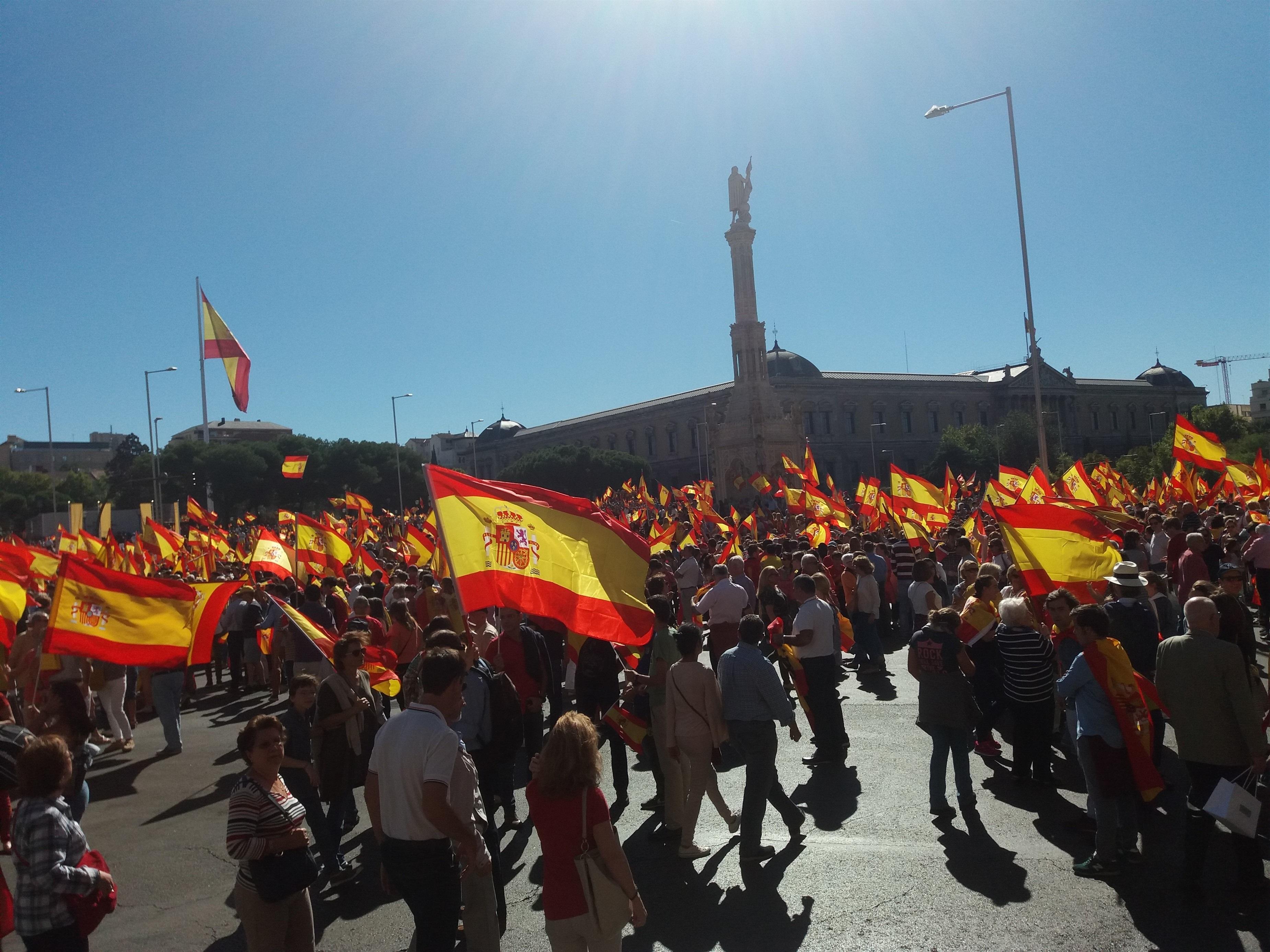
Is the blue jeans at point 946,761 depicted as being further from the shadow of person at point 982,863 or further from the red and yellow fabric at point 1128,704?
the red and yellow fabric at point 1128,704

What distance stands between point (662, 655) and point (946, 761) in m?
2.00

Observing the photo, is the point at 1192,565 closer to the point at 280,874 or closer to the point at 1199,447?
the point at 1199,447

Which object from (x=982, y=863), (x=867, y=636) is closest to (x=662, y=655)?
(x=982, y=863)

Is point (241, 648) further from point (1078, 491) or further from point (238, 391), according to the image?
point (238, 391)

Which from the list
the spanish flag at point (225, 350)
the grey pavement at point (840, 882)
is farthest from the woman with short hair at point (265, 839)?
the spanish flag at point (225, 350)

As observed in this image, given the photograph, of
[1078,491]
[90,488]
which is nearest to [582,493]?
[90,488]

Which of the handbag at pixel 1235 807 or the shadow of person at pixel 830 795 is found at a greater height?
the handbag at pixel 1235 807

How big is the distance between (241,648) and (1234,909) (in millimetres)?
11840

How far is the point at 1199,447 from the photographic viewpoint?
17703mm

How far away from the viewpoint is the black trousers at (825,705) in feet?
26.4

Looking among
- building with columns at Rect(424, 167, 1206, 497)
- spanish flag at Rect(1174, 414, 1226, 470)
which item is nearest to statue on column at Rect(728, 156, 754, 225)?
building with columns at Rect(424, 167, 1206, 497)

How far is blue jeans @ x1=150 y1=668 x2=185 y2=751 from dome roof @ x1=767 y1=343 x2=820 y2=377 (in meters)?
83.0

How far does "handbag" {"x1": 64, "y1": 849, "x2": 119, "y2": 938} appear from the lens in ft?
12.3

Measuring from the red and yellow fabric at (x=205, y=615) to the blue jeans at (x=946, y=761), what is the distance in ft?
16.7
